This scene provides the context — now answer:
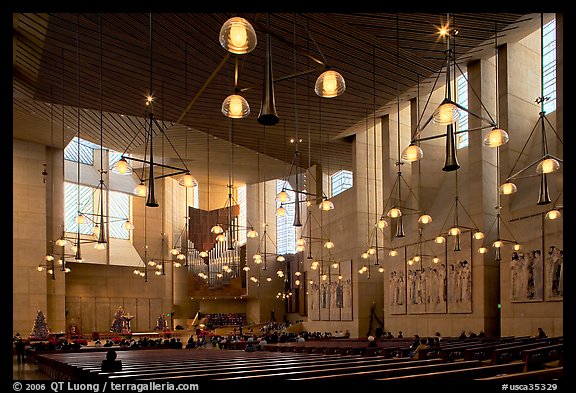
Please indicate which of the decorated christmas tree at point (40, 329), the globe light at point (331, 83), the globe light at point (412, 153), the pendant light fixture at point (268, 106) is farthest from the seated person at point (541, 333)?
the decorated christmas tree at point (40, 329)

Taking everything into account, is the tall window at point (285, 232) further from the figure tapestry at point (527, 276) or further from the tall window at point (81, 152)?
the figure tapestry at point (527, 276)

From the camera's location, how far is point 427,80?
701 inches

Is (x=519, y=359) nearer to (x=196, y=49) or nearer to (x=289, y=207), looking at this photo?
(x=196, y=49)

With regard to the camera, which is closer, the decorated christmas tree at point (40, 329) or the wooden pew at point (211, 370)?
the wooden pew at point (211, 370)

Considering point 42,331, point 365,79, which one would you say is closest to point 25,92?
point 365,79

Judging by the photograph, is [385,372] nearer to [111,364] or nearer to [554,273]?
[111,364]

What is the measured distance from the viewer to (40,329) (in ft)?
79.2

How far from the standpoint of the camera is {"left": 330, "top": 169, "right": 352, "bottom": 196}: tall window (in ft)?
102

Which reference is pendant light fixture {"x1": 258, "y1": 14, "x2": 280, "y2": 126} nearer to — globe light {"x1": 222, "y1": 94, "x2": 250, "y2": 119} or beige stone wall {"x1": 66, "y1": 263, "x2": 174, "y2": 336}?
globe light {"x1": 222, "y1": 94, "x2": 250, "y2": 119}

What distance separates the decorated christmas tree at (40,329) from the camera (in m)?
23.8

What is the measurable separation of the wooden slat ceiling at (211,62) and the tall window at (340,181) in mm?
9437

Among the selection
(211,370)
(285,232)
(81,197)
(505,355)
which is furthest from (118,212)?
(211,370)

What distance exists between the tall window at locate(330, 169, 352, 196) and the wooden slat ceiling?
31.0ft

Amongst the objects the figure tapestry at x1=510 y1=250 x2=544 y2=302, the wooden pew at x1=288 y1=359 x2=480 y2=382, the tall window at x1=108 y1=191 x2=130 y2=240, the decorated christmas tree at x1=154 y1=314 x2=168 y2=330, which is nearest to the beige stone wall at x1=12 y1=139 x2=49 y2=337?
the tall window at x1=108 y1=191 x2=130 y2=240
